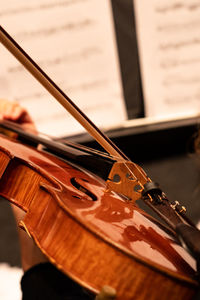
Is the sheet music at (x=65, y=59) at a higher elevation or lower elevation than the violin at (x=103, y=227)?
higher

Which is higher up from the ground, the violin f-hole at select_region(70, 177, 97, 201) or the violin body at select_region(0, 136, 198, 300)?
the violin f-hole at select_region(70, 177, 97, 201)

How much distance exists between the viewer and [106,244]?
39cm

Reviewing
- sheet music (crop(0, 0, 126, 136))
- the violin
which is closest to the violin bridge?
the violin

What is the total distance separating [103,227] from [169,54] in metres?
0.90

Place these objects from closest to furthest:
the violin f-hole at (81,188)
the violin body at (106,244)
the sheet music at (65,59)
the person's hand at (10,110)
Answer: the violin body at (106,244) < the violin f-hole at (81,188) < the person's hand at (10,110) < the sheet music at (65,59)

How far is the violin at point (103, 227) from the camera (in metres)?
0.39

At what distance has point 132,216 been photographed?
499 mm

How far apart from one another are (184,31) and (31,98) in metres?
0.57

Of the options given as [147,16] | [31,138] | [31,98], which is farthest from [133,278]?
[147,16]

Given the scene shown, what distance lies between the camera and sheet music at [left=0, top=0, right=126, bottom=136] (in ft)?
3.53

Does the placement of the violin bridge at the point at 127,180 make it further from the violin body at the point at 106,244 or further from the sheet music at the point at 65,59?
the sheet music at the point at 65,59

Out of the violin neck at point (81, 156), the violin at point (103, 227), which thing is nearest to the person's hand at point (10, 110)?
the violin neck at point (81, 156)

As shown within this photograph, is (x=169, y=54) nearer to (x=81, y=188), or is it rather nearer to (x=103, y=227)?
(x=81, y=188)

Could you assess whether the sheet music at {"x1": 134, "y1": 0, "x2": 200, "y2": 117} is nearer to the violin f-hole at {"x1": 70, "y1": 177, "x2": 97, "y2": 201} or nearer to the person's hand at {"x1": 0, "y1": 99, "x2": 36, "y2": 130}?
the person's hand at {"x1": 0, "y1": 99, "x2": 36, "y2": 130}
